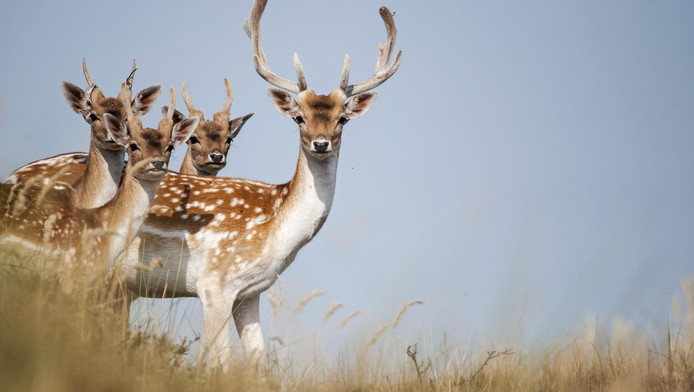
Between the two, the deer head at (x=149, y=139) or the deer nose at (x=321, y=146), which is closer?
the deer head at (x=149, y=139)

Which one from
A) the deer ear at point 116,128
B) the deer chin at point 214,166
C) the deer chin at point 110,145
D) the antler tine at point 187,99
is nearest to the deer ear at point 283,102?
the deer ear at point 116,128

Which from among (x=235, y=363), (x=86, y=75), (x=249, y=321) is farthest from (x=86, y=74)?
(x=235, y=363)

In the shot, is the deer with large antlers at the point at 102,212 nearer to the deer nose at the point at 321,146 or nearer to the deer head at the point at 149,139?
the deer head at the point at 149,139

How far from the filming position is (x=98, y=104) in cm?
834

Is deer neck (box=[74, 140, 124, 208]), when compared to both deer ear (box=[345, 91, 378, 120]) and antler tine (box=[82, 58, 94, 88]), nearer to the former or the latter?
antler tine (box=[82, 58, 94, 88])

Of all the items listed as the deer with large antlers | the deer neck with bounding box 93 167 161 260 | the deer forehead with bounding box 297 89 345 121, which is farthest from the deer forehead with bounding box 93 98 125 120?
the deer forehead with bounding box 297 89 345 121

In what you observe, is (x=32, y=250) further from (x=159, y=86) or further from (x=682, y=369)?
(x=682, y=369)

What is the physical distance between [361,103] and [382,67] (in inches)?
33.1

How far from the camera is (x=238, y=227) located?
23.9 feet

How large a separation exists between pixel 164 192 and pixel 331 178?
153cm

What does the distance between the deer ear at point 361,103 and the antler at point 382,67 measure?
0.15 metres

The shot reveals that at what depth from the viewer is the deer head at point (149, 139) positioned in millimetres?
6645

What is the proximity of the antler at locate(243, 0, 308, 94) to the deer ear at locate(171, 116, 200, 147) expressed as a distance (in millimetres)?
1015

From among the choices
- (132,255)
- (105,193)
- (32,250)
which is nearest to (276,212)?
(132,255)
